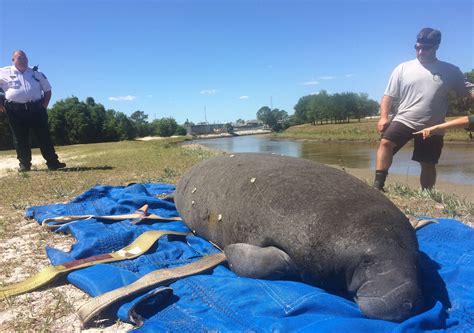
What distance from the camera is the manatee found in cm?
250

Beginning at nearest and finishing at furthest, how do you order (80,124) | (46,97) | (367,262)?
(367,262) → (46,97) → (80,124)

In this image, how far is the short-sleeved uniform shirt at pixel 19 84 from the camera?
1045cm

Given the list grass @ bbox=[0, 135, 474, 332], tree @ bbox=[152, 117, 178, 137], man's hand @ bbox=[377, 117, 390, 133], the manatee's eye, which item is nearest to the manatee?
the manatee's eye

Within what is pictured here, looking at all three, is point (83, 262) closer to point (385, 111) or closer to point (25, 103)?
point (385, 111)

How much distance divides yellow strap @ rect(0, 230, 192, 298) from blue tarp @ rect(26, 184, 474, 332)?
0.08 m

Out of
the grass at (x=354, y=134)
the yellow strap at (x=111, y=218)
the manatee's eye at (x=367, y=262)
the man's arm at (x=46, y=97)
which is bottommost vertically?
the grass at (x=354, y=134)

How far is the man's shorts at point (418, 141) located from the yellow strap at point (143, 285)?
4167 mm

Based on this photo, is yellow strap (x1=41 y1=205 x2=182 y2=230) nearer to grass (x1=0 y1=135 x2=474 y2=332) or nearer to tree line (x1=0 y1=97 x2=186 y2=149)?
grass (x1=0 y1=135 x2=474 y2=332)

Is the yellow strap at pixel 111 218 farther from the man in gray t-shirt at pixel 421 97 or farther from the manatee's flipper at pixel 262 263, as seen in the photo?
the man in gray t-shirt at pixel 421 97

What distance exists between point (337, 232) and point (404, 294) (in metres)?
0.56

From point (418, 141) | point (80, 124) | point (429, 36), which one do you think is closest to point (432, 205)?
point (418, 141)

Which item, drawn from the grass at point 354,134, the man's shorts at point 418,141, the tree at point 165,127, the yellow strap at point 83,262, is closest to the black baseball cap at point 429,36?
the man's shorts at point 418,141

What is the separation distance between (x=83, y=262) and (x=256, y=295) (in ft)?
5.85

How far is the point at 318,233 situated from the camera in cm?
280
